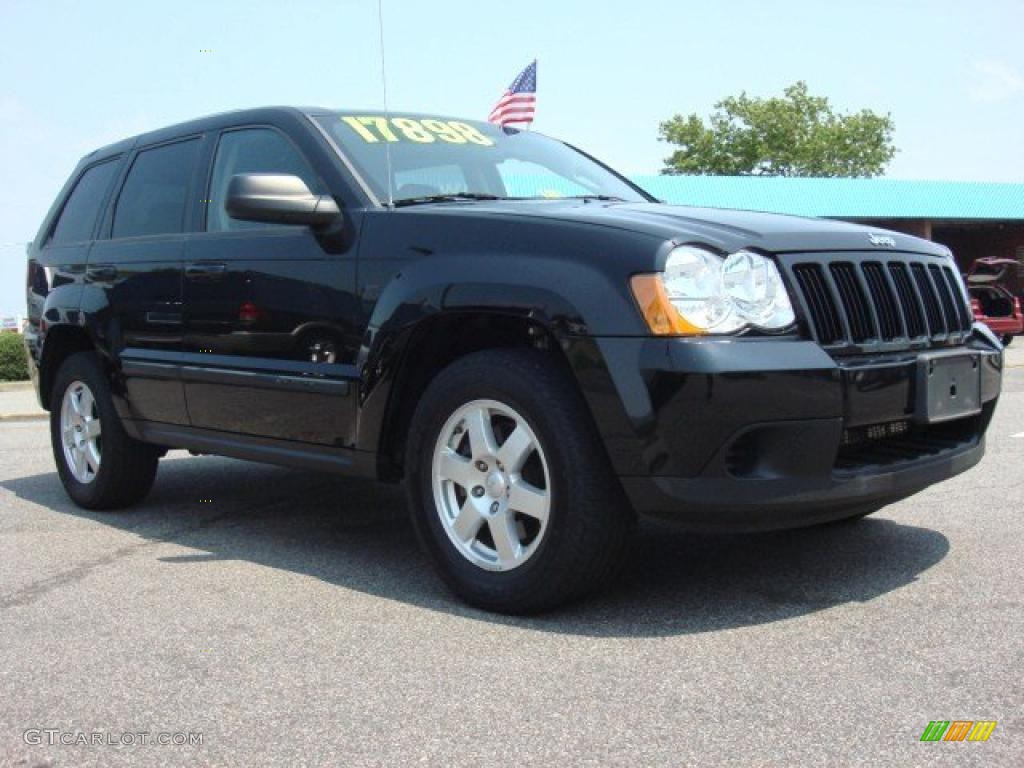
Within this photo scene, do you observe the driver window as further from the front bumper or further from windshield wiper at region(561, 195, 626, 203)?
the front bumper

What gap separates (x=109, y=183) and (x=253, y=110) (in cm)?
138

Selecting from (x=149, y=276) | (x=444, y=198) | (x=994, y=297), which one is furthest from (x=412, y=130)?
(x=994, y=297)

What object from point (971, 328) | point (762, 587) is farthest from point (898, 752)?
point (971, 328)

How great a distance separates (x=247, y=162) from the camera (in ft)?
16.3

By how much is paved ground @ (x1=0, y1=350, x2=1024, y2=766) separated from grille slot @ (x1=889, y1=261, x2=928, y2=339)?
0.84 m

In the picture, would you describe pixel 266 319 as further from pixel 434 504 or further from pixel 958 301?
pixel 958 301

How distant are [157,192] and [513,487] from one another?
9.13 ft

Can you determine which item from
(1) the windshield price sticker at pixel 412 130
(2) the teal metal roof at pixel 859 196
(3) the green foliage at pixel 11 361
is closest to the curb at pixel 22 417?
(1) the windshield price sticker at pixel 412 130

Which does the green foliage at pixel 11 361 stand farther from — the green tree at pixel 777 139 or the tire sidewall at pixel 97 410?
the green tree at pixel 777 139

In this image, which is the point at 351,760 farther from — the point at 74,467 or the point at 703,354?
the point at 74,467

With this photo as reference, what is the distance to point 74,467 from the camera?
6.00 m

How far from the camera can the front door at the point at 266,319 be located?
4227 millimetres

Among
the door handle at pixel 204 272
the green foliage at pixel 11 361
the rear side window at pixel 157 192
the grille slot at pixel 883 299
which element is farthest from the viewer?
the green foliage at pixel 11 361

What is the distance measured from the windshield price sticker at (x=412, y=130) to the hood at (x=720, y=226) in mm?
652
